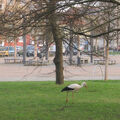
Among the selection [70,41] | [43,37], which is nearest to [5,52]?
[43,37]

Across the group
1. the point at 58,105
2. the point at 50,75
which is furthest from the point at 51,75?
the point at 58,105

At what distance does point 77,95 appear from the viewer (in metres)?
11.2

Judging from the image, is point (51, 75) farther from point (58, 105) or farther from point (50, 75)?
point (58, 105)

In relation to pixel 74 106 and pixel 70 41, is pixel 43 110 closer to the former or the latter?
pixel 74 106

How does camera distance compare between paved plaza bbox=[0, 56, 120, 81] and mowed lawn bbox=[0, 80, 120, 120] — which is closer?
mowed lawn bbox=[0, 80, 120, 120]

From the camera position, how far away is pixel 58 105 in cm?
930

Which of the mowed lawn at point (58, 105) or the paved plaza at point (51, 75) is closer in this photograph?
the mowed lawn at point (58, 105)

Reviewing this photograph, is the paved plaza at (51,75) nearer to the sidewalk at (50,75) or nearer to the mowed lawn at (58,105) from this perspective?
the sidewalk at (50,75)

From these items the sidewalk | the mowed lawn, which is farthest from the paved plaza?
the mowed lawn

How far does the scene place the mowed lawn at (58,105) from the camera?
7918 mm

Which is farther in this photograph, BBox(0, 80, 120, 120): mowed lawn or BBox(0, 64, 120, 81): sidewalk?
BBox(0, 64, 120, 81): sidewalk

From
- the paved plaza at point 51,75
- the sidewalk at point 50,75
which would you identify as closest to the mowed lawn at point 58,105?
the paved plaza at point 51,75

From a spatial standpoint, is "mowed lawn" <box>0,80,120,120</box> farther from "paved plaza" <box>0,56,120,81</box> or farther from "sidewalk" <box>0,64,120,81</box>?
"sidewalk" <box>0,64,120,81</box>

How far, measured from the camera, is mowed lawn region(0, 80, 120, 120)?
7.92m
